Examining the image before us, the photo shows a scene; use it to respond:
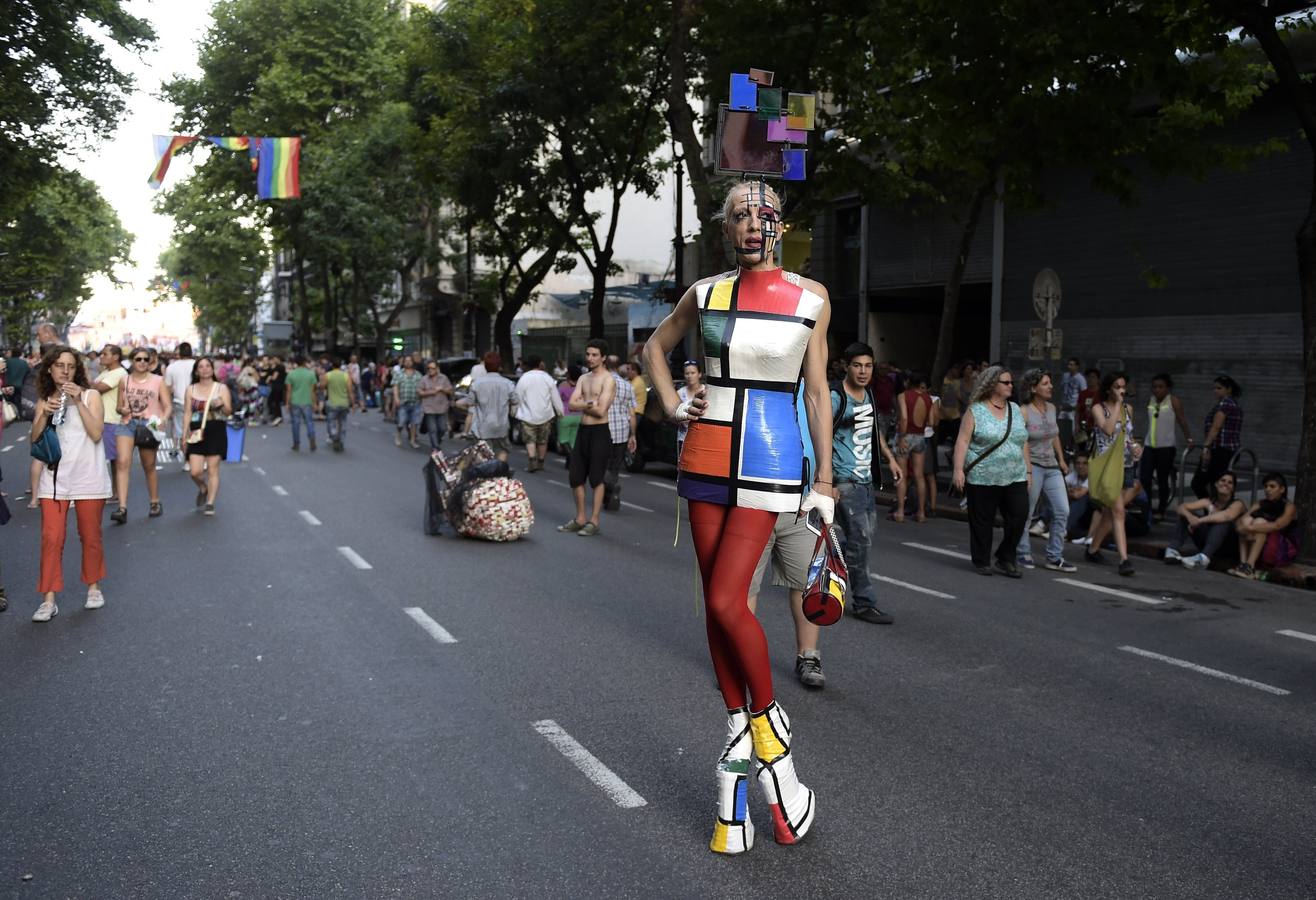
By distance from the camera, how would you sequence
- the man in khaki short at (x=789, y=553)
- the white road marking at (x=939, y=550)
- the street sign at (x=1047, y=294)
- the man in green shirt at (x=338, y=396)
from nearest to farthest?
the man in khaki short at (x=789, y=553), the white road marking at (x=939, y=550), the street sign at (x=1047, y=294), the man in green shirt at (x=338, y=396)

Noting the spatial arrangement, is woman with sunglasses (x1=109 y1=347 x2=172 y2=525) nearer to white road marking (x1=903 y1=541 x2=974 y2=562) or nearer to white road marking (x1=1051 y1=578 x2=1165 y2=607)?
white road marking (x1=903 y1=541 x2=974 y2=562)

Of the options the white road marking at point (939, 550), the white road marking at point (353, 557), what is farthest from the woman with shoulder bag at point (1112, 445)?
the white road marking at point (353, 557)

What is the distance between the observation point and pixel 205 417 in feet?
42.0

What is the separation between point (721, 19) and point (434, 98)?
45.0ft

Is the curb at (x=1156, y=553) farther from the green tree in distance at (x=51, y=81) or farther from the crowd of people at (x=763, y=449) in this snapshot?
the green tree in distance at (x=51, y=81)

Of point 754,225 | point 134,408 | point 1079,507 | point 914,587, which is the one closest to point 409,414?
point 134,408

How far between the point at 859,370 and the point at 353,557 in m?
4.98

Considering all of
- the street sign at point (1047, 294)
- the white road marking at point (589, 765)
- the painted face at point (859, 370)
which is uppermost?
the street sign at point (1047, 294)

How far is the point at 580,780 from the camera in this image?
467cm

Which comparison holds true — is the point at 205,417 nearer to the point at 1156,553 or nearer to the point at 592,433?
the point at 592,433

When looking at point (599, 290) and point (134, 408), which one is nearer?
point (134, 408)

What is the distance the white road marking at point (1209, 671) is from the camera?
648 cm

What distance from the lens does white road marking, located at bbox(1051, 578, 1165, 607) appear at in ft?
30.5

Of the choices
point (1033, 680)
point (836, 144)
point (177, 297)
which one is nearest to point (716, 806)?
point (1033, 680)
